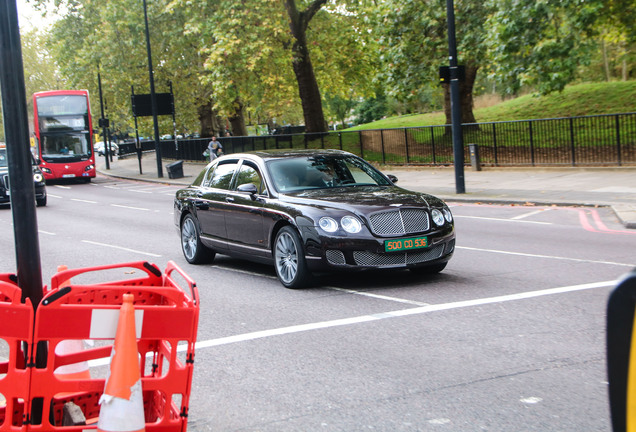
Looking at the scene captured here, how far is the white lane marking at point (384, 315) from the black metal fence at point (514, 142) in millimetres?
15485

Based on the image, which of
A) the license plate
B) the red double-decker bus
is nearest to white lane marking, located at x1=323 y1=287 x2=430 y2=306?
the license plate

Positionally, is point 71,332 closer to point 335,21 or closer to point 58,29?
point 335,21

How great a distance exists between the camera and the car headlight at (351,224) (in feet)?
28.2

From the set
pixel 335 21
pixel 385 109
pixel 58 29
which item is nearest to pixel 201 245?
pixel 335 21

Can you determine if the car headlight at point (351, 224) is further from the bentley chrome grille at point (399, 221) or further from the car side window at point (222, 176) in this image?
the car side window at point (222, 176)

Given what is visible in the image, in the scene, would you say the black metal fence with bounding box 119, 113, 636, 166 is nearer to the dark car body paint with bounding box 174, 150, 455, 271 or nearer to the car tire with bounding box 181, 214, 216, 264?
the dark car body paint with bounding box 174, 150, 455, 271

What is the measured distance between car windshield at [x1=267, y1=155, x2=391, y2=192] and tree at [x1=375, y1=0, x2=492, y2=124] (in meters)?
17.7

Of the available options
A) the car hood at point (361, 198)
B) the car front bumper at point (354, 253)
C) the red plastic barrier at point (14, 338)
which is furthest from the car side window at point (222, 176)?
the red plastic barrier at point (14, 338)

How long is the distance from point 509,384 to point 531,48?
20.1 m

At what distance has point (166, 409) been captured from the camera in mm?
3986

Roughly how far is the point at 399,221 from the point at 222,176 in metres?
3.35

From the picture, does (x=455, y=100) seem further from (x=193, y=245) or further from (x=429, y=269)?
(x=429, y=269)

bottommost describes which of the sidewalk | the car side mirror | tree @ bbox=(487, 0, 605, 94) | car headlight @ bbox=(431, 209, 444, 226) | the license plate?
the sidewalk

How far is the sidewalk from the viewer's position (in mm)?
16672
